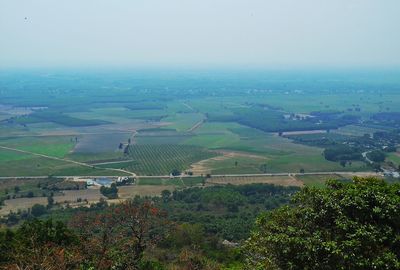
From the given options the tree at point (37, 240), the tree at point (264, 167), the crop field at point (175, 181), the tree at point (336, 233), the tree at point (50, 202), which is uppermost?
the tree at point (336, 233)

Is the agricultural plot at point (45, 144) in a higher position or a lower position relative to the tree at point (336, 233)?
lower

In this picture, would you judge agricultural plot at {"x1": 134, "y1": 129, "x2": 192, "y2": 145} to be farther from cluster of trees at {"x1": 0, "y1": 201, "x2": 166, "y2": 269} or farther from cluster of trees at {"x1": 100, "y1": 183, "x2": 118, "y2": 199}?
cluster of trees at {"x1": 0, "y1": 201, "x2": 166, "y2": 269}

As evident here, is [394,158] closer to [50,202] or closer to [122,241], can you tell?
[50,202]

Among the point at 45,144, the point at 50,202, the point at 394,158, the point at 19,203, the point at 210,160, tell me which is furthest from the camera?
the point at 45,144

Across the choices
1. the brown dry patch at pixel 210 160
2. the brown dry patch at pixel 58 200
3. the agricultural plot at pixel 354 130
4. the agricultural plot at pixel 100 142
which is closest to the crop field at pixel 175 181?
the brown dry patch at pixel 210 160

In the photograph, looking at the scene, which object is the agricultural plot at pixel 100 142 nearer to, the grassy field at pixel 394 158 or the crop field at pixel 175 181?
the crop field at pixel 175 181

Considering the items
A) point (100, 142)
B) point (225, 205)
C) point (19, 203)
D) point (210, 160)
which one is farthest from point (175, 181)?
point (100, 142)

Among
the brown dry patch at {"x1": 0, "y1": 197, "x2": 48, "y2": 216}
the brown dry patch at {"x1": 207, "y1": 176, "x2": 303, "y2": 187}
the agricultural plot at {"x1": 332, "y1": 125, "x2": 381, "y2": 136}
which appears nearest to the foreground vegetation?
the brown dry patch at {"x1": 0, "y1": 197, "x2": 48, "y2": 216}
